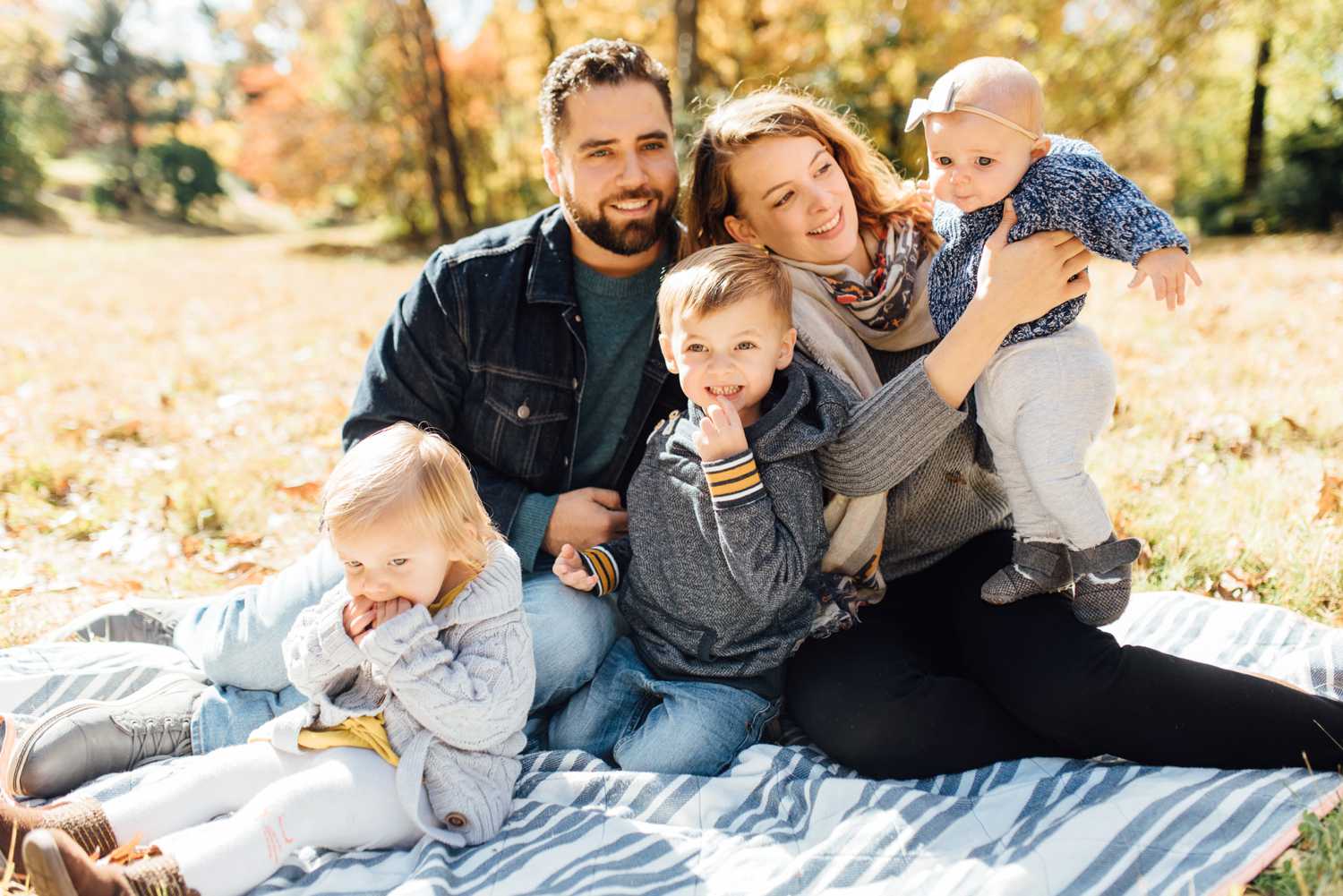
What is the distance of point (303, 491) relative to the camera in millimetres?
4012

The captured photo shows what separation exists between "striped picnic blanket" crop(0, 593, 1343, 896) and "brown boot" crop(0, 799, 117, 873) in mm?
290

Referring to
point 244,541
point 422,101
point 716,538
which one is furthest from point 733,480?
point 422,101

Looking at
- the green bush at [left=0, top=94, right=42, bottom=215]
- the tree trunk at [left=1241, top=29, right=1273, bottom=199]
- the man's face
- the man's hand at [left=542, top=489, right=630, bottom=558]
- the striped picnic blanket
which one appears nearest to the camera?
the striped picnic blanket

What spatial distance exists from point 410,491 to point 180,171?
28.0 m

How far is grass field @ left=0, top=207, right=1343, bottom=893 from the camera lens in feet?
10.4

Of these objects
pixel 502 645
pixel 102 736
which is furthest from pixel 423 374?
pixel 102 736

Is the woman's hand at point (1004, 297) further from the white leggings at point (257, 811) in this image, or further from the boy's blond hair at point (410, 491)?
the white leggings at point (257, 811)

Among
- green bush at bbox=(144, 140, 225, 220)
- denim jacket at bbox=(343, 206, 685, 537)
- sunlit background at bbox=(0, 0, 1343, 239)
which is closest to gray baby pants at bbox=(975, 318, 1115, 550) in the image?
denim jacket at bbox=(343, 206, 685, 537)

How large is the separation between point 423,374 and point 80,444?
8.83ft

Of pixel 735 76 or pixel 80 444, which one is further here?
pixel 735 76

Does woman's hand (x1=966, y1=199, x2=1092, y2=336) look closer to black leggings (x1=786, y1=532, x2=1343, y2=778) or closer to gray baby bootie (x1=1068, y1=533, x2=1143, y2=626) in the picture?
gray baby bootie (x1=1068, y1=533, x2=1143, y2=626)

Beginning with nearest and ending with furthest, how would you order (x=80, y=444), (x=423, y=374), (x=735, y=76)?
(x=423, y=374), (x=80, y=444), (x=735, y=76)

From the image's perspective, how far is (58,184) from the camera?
1064 inches

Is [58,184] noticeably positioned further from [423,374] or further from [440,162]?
[423,374]
